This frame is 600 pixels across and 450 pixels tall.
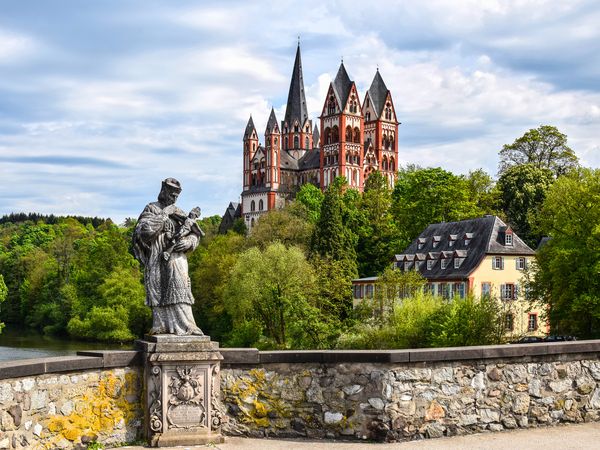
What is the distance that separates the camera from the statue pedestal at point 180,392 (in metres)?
9.34

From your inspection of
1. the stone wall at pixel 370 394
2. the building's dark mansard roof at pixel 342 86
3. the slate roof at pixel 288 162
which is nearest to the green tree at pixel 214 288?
the stone wall at pixel 370 394

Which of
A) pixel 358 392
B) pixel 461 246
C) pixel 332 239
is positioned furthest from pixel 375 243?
pixel 358 392

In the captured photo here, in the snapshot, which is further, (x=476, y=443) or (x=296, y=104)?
(x=296, y=104)

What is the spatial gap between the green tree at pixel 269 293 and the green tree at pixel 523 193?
79.4 feet

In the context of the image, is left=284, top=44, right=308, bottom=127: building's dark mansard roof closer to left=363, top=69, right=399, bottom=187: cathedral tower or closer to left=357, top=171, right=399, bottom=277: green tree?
left=363, top=69, right=399, bottom=187: cathedral tower

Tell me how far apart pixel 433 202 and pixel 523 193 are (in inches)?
298

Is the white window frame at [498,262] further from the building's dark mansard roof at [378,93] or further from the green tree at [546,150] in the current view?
the building's dark mansard roof at [378,93]

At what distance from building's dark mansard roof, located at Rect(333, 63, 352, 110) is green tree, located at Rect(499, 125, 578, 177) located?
175 feet

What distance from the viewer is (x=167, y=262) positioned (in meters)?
9.80

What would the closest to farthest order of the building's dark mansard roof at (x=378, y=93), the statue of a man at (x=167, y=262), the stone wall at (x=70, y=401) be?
the stone wall at (x=70, y=401)
the statue of a man at (x=167, y=262)
the building's dark mansard roof at (x=378, y=93)

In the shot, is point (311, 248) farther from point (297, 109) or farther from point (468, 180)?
point (297, 109)

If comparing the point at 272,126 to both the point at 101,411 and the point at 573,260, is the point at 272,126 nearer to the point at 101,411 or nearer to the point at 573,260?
the point at 573,260

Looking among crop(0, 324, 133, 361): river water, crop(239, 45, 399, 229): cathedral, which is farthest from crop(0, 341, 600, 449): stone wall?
crop(239, 45, 399, 229): cathedral

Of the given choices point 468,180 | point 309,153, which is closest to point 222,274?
point 468,180
